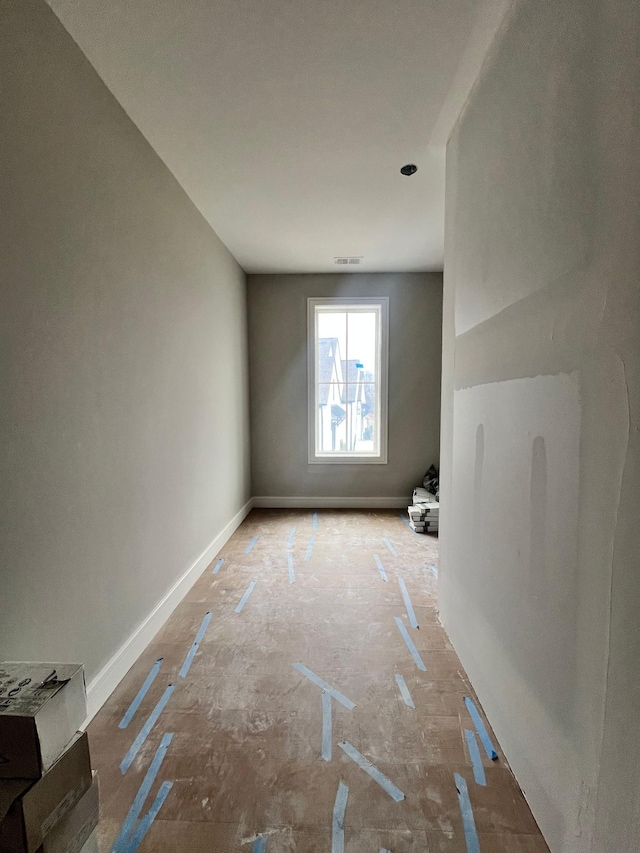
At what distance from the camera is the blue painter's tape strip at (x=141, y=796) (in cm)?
126

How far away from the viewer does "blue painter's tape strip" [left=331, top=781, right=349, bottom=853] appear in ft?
4.09

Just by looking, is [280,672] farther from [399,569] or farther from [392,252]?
[392,252]

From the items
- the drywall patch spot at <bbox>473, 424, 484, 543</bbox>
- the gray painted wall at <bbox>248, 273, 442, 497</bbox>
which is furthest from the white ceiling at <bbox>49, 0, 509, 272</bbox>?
the gray painted wall at <bbox>248, 273, 442, 497</bbox>

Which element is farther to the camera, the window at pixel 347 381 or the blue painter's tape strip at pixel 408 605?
the window at pixel 347 381

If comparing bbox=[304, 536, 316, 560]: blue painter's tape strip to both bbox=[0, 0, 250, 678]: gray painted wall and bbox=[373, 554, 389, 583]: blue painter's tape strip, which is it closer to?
bbox=[373, 554, 389, 583]: blue painter's tape strip

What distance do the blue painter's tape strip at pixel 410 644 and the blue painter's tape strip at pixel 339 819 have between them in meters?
0.76

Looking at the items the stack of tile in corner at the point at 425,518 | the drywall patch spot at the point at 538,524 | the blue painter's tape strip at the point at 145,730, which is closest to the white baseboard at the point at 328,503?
the stack of tile in corner at the point at 425,518

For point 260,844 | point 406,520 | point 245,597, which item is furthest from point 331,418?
point 260,844

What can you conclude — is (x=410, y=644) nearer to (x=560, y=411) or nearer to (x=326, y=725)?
(x=326, y=725)

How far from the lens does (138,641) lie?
7.21 ft

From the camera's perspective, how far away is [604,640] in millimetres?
969

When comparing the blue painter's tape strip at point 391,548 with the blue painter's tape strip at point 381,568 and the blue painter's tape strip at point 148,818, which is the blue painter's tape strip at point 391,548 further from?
the blue painter's tape strip at point 148,818

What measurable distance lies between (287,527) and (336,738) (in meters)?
2.78

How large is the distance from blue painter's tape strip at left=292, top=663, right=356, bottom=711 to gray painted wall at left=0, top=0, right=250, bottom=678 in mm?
868
